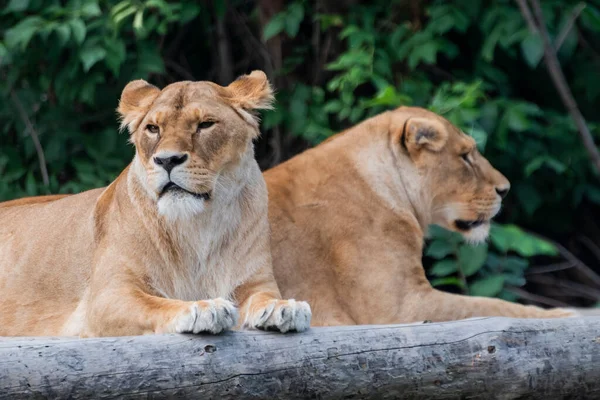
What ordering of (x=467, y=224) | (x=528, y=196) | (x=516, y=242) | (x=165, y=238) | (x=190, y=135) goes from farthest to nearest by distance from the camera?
(x=528, y=196), (x=516, y=242), (x=467, y=224), (x=165, y=238), (x=190, y=135)

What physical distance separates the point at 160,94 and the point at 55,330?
798 mm

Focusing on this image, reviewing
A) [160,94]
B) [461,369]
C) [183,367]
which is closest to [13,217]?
[160,94]

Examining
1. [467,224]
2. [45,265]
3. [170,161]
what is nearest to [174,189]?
[170,161]

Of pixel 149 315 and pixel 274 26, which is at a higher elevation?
pixel 149 315

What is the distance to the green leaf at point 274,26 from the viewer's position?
5.16m

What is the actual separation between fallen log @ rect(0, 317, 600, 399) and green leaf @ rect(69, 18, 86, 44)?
8.18ft

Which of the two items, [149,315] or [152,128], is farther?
[152,128]

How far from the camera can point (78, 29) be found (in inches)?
186

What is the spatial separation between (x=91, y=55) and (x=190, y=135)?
206 centimetres

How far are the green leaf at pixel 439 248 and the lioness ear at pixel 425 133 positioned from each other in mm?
647

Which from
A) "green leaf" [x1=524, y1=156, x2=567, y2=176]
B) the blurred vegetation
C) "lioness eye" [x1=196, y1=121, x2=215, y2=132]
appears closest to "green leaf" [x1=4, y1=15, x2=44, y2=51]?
the blurred vegetation

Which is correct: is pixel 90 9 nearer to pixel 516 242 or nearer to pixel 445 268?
pixel 445 268

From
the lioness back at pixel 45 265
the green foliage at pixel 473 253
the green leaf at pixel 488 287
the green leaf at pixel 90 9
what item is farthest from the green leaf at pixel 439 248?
the green leaf at pixel 90 9

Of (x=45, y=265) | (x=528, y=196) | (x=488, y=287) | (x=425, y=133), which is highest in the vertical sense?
(x=45, y=265)
